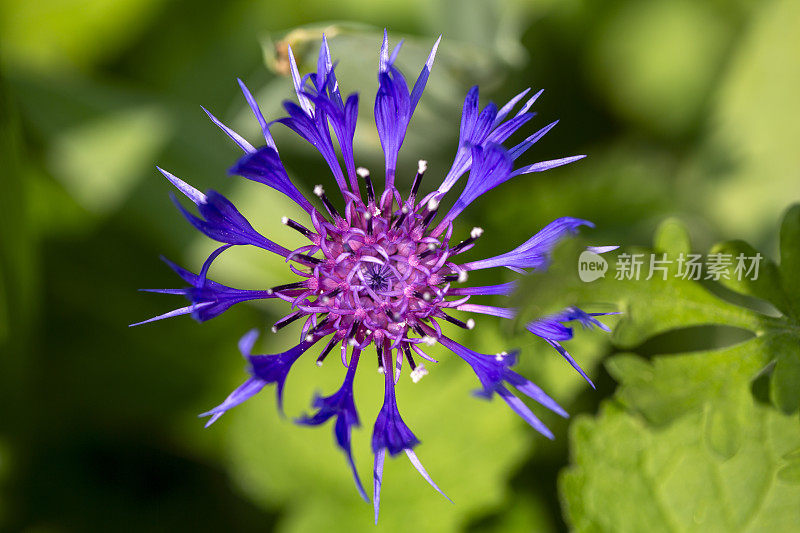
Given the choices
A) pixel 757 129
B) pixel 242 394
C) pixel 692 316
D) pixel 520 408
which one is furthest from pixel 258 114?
pixel 757 129

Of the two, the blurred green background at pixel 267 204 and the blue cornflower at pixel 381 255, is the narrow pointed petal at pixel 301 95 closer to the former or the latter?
the blue cornflower at pixel 381 255

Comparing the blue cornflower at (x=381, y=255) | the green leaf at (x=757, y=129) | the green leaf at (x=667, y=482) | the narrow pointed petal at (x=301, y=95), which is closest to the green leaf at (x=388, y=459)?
the green leaf at (x=667, y=482)

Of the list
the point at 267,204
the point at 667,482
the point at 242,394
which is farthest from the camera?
the point at 267,204

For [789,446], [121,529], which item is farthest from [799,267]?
[121,529]

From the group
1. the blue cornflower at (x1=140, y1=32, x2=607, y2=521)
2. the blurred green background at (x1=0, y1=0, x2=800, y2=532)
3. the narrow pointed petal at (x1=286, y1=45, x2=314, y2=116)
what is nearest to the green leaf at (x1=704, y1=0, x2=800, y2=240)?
the blurred green background at (x1=0, y1=0, x2=800, y2=532)

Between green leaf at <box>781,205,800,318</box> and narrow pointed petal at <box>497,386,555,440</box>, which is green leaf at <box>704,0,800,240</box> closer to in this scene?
green leaf at <box>781,205,800,318</box>

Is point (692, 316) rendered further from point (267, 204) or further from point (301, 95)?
point (267, 204)

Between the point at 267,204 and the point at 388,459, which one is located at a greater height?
the point at 267,204
